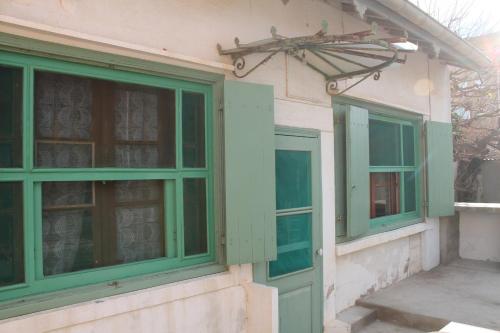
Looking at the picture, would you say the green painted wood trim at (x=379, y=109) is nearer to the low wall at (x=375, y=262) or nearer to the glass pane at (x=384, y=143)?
the glass pane at (x=384, y=143)

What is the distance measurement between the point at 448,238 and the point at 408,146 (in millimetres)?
1906

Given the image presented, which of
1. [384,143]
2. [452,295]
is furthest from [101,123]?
[452,295]

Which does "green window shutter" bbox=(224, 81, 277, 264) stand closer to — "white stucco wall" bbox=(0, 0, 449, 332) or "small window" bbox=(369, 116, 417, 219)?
"white stucco wall" bbox=(0, 0, 449, 332)

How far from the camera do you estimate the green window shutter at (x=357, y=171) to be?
15.5 feet

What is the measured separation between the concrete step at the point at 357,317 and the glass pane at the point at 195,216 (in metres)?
2.11

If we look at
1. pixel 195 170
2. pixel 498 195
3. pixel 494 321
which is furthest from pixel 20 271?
pixel 498 195

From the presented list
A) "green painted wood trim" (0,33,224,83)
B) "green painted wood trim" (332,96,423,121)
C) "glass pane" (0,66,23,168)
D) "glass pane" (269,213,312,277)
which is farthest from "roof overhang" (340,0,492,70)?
"glass pane" (0,66,23,168)

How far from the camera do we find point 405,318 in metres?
4.70

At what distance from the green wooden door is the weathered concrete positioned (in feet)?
11.5

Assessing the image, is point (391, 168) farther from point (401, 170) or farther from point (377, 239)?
point (377, 239)

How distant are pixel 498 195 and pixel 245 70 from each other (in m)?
13.6

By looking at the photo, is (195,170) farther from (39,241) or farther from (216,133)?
(39,241)

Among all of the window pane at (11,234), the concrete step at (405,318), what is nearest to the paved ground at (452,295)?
the concrete step at (405,318)

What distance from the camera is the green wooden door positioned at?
157 inches
